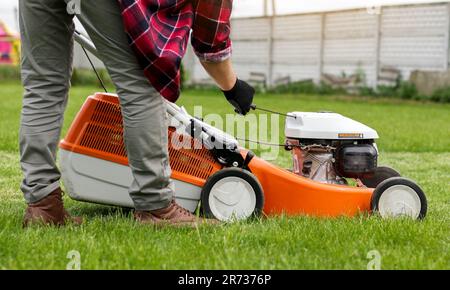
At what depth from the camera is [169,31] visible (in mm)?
2133

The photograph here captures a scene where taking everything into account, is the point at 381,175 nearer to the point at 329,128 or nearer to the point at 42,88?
the point at 329,128

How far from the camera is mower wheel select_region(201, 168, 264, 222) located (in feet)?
8.21

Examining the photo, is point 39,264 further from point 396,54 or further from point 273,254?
point 396,54

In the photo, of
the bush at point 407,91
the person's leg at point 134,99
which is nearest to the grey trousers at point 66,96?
the person's leg at point 134,99

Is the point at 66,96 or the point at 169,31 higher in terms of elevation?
the point at 169,31

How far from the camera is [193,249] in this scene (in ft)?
6.58

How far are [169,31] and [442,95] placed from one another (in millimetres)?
9860

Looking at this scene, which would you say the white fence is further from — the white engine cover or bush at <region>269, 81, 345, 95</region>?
the white engine cover

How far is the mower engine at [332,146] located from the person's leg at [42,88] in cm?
87

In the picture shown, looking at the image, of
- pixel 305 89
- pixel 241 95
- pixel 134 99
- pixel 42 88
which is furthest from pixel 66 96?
pixel 305 89

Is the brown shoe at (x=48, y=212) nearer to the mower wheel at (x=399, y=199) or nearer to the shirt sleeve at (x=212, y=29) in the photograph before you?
the shirt sleeve at (x=212, y=29)

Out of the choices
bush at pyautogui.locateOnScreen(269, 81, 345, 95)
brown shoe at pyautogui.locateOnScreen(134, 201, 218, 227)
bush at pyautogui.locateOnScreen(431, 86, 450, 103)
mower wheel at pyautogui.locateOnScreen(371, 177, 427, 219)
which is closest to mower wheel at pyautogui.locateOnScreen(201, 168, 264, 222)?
brown shoe at pyautogui.locateOnScreen(134, 201, 218, 227)

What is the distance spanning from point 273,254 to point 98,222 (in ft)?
2.21
